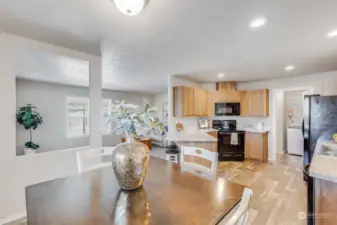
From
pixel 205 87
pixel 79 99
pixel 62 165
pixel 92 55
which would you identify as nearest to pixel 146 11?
pixel 92 55

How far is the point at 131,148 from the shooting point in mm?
1213

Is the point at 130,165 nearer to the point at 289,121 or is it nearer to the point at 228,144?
the point at 228,144

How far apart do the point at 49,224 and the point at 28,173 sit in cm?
199

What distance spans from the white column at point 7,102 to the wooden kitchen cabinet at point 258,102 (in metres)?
5.11

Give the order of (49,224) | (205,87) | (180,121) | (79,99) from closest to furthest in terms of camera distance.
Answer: (49,224)
(79,99)
(180,121)
(205,87)

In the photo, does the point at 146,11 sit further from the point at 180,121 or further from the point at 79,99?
the point at 180,121

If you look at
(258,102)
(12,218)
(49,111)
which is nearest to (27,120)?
(49,111)

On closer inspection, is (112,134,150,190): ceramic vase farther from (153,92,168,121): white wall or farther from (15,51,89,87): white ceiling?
(153,92,168,121): white wall

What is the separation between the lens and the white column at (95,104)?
2961 mm

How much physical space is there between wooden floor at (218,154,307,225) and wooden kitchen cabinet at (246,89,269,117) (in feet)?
4.42

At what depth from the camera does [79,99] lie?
377cm

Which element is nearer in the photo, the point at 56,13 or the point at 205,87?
the point at 56,13

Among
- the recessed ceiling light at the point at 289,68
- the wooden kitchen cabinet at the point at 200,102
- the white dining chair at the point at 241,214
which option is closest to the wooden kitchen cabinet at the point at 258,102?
the recessed ceiling light at the point at 289,68

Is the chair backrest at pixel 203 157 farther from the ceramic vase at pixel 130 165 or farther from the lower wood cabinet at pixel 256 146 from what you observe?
the lower wood cabinet at pixel 256 146
